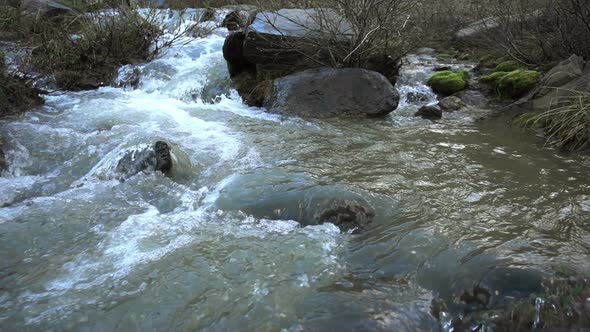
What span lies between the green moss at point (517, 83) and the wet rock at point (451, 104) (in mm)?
849

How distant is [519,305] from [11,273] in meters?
3.46

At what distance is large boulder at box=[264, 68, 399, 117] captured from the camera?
773 cm

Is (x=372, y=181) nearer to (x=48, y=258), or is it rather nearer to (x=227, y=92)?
(x=48, y=258)

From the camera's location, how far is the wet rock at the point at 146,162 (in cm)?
511

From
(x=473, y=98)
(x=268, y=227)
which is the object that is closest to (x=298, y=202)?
(x=268, y=227)

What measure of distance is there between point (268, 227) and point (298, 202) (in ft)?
1.33

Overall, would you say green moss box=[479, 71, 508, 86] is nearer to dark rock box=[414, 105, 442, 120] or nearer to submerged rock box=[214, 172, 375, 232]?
dark rock box=[414, 105, 442, 120]

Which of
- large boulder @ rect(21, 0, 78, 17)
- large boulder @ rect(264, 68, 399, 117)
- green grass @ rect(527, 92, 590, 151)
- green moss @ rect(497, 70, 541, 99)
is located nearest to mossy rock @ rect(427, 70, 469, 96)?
green moss @ rect(497, 70, 541, 99)

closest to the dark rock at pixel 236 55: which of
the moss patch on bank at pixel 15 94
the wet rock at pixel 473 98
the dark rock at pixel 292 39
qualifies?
the dark rock at pixel 292 39

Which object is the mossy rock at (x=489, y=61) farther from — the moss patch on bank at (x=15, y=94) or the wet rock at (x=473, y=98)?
the moss patch on bank at (x=15, y=94)

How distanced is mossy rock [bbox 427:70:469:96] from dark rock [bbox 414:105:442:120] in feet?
5.00

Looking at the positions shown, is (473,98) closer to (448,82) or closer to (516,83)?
(516,83)

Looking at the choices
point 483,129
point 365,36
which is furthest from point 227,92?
point 483,129

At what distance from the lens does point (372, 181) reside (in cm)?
480
